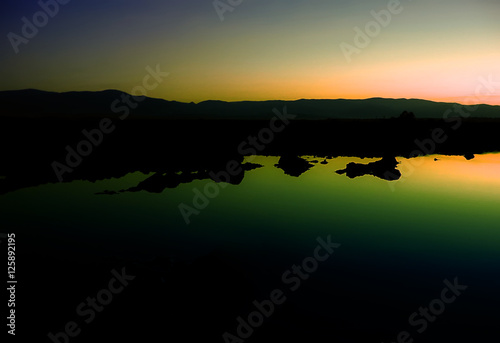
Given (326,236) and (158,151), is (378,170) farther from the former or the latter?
(158,151)

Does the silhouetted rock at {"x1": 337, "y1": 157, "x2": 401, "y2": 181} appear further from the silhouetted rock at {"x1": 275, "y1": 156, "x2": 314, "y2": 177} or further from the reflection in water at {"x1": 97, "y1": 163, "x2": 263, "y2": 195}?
the reflection in water at {"x1": 97, "y1": 163, "x2": 263, "y2": 195}

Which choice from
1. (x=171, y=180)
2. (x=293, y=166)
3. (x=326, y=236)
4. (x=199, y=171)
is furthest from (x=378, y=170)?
(x=171, y=180)

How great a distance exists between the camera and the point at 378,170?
106ft

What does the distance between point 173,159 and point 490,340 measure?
121 ft

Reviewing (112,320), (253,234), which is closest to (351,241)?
(253,234)

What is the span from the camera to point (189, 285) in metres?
9.20

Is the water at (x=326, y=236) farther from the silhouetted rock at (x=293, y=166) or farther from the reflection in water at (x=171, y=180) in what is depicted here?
the silhouetted rock at (x=293, y=166)

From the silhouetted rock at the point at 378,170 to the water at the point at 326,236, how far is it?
9.96ft

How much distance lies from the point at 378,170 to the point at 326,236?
19.3 meters

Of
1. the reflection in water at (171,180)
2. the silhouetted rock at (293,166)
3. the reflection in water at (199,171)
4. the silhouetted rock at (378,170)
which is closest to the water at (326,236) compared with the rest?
the reflection in water at (171,180)

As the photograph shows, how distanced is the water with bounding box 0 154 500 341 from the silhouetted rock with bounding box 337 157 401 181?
3035 mm

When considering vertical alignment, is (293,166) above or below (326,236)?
above

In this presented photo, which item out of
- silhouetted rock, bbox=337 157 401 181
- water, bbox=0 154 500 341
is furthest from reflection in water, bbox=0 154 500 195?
water, bbox=0 154 500 341

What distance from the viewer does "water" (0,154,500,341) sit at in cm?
949
